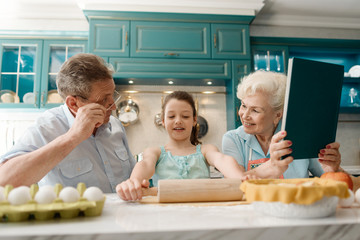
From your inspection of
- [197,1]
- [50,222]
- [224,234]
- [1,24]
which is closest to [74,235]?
[50,222]

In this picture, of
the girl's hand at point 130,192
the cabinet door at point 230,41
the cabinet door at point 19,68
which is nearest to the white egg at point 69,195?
the girl's hand at point 130,192

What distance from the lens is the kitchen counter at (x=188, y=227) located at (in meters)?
0.48

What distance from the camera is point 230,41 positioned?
3.34 metres

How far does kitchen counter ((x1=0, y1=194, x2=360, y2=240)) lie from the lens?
48 cm

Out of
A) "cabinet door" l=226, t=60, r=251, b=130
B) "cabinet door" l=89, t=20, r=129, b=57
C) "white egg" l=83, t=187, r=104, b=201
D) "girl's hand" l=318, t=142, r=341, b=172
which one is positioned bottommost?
"white egg" l=83, t=187, r=104, b=201

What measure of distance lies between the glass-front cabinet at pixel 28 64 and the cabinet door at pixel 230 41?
161 centimetres

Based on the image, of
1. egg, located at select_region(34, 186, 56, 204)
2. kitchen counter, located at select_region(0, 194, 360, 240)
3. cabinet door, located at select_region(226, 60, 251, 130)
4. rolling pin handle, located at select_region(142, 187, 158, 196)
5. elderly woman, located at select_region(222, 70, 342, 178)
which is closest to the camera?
kitchen counter, located at select_region(0, 194, 360, 240)

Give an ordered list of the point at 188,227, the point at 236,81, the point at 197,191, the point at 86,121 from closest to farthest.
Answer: the point at 188,227 < the point at 197,191 < the point at 86,121 < the point at 236,81

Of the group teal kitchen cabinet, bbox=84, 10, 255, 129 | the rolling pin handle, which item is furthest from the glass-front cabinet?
the rolling pin handle

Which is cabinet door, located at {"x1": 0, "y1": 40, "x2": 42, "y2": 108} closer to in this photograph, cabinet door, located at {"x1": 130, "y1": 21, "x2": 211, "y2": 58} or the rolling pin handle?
cabinet door, located at {"x1": 130, "y1": 21, "x2": 211, "y2": 58}

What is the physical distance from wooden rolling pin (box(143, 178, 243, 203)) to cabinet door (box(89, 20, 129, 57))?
2.62m

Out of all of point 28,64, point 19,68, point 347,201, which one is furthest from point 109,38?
point 347,201

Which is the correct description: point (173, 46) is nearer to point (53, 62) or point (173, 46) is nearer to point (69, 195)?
point (53, 62)

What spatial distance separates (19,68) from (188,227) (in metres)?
3.60
